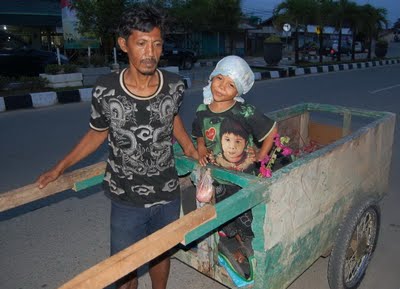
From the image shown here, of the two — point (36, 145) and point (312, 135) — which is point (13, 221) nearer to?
point (36, 145)

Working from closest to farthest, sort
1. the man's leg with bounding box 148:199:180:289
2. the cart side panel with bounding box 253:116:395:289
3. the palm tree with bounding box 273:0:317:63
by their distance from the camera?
the cart side panel with bounding box 253:116:395:289, the man's leg with bounding box 148:199:180:289, the palm tree with bounding box 273:0:317:63

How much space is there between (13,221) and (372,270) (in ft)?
9.45

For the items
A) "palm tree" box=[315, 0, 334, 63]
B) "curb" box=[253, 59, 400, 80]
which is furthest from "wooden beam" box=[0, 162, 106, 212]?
"palm tree" box=[315, 0, 334, 63]

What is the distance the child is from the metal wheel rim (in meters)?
0.68

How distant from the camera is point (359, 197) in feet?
8.82

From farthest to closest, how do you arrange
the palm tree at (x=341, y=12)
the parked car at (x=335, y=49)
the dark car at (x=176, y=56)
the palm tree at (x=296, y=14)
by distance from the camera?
the parked car at (x=335, y=49) < the palm tree at (x=341, y=12) < the palm tree at (x=296, y=14) < the dark car at (x=176, y=56)

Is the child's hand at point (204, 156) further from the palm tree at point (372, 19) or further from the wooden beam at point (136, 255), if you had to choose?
the palm tree at point (372, 19)

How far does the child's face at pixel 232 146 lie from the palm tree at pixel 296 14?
59.7ft

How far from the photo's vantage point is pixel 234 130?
2.25 m

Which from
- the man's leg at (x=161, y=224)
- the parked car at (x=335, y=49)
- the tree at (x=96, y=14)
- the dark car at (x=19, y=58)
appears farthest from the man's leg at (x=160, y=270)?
the parked car at (x=335, y=49)

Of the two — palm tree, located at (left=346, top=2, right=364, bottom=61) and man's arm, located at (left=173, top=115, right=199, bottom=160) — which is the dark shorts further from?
palm tree, located at (left=346, top=2, right=364, bottom=61)

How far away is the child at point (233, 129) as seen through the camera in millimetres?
2238

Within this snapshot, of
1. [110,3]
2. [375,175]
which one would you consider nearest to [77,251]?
[375,175]

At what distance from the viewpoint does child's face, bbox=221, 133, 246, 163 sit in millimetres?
2252
